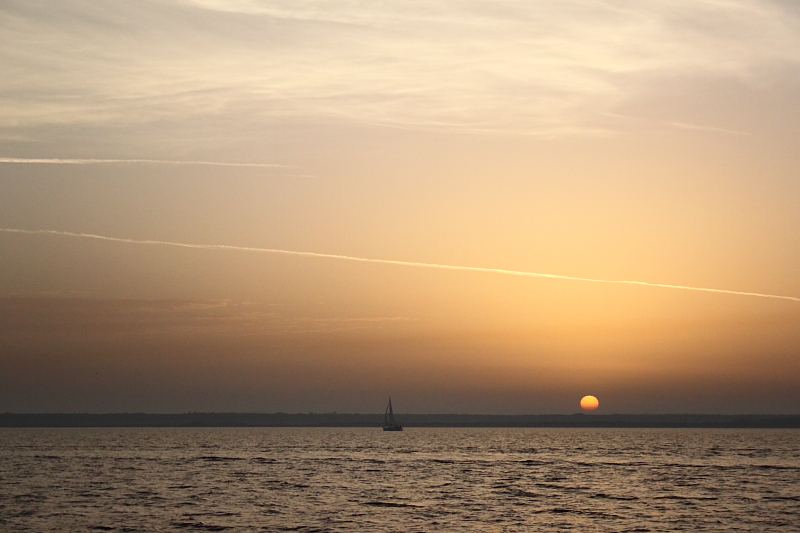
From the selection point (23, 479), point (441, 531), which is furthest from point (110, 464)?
point (441, 531)

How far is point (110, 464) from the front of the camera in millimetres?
140625

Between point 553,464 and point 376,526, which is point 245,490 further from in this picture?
point 553,464

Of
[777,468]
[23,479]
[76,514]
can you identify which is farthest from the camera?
[777,468]

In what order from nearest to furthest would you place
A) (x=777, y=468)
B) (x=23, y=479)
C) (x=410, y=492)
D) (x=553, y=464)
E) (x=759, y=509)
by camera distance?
(x=759, y=509) < (x=410, y=492) < (x=23, y=479) < (x=777, y=468) < (x=553, y=464)

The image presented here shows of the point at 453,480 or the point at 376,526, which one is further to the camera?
the point at 453,480

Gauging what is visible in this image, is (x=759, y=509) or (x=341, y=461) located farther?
(x=341, y=461)

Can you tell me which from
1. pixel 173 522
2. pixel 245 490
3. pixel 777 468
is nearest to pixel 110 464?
pixel 245 490

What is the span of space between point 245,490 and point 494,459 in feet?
269

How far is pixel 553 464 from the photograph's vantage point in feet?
501

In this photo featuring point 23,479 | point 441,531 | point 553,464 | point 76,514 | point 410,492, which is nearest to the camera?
point 441,531

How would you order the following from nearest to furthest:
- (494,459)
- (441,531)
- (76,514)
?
(441,531), (76,514), (494,459)

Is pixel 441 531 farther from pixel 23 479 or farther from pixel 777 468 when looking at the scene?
pixel 777 468

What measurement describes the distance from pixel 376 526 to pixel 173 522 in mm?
15081

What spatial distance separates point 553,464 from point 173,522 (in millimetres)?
95233
